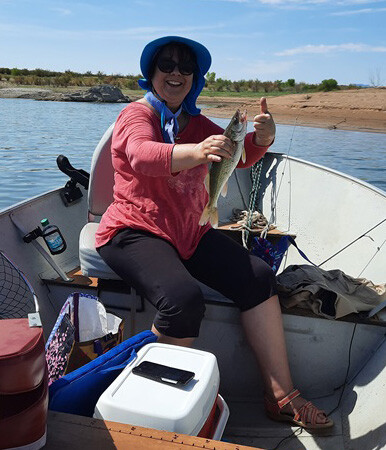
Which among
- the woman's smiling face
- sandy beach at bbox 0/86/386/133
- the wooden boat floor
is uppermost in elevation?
the woman's smiling face

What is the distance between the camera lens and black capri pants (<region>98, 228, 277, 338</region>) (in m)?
2.48

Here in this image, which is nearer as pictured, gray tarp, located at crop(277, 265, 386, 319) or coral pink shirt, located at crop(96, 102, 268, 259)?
coral pink shirt, located at crop(96, 102, 268, 259)

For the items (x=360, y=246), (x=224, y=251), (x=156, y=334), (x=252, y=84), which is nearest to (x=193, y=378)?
(x=156, y=334)

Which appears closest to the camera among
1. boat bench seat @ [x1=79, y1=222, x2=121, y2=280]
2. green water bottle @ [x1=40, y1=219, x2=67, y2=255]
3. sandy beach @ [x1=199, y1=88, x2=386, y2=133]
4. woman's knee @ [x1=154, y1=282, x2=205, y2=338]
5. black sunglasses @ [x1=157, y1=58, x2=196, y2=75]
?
woman's knee @ [x1=154, y1=282, x2=205, y2=338]

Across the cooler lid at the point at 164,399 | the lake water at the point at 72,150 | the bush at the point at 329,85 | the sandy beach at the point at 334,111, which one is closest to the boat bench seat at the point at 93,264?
the cooler lid at the point at 164,399

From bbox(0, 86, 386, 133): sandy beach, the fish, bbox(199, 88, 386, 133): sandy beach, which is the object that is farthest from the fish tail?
bbox(199, 88, 386, 133): sandy beach

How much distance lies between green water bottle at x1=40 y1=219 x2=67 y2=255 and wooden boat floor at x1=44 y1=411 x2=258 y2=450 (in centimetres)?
206

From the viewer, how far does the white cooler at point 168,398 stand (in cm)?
191

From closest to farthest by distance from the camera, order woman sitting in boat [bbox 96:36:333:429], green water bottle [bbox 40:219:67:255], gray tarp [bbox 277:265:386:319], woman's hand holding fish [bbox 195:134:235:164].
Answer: woman's hand holding fish [bbox 195:134:235:164] → woman sitting in boat [bbox 96:36:333:429] → gray tarp [bbox 277:265:386:319] → green water bottle [bbox 40:219:67:255]

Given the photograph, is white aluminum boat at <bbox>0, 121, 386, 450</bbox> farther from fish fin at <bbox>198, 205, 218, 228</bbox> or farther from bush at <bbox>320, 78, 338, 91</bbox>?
bush at <bbox>320, 78, 338, 91</bbox>

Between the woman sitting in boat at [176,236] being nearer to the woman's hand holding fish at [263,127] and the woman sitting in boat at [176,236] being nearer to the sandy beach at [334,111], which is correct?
the woman's hand holding fish at [263,127]

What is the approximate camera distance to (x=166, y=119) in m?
2.91

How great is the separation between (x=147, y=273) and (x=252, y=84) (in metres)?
54.7

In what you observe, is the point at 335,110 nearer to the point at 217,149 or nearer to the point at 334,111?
the point at 334,111
